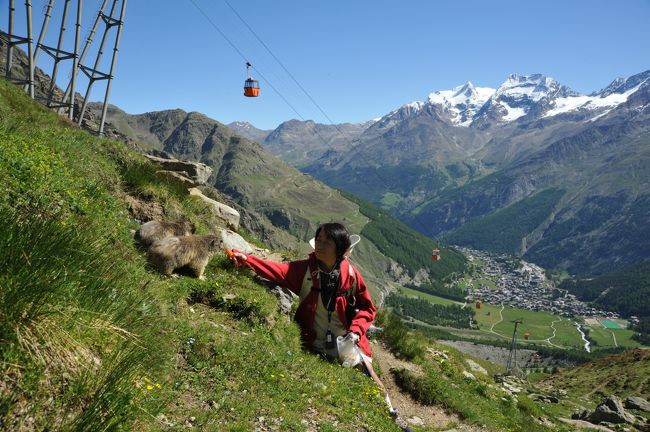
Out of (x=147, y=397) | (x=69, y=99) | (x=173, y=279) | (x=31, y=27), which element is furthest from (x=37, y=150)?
(x=69, y=99)

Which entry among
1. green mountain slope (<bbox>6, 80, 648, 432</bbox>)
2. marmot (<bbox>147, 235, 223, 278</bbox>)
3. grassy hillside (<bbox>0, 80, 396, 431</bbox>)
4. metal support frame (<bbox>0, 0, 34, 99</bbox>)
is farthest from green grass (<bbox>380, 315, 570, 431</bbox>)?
metal support frame (<bbox>0, 0, 34, 99</bbox>)

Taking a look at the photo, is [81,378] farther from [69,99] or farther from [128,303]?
[69,99]

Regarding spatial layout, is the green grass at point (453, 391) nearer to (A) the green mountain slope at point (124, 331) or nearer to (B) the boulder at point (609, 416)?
(A) the green mountain slope at point (124, 331)

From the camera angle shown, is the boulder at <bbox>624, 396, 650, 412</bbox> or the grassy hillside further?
the boulder at <bbox>624, 396, 650, 412</bbox>

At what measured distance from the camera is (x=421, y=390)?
14703mm

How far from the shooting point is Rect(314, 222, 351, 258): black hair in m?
8.77

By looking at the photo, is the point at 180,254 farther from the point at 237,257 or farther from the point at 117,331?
the point at 117,331

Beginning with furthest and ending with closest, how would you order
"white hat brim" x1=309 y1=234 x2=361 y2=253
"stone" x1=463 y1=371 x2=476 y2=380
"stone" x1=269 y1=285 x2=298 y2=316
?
1. "stone" x1=463 y1=371 x2=476 y2=380
2. "stone" x1=269 y1=285 x2=298 y2=316
3. "white hat brim" x1=309 y1=234 x2=361 y2=253

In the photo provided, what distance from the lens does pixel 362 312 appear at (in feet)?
29.9

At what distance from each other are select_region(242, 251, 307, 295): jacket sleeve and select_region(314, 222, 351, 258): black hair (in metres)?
1.11

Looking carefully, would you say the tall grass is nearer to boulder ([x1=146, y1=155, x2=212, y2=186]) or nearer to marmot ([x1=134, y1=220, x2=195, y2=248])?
marmot ([x1=134, y1=220, x2=195, y2=248])

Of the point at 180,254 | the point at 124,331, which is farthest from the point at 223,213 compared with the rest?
the point at 124,331

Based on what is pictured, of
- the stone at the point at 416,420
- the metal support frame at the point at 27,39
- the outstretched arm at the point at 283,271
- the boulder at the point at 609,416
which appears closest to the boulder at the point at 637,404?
the boulder at the point at 609,416

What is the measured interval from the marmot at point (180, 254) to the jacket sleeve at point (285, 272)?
1.16m
